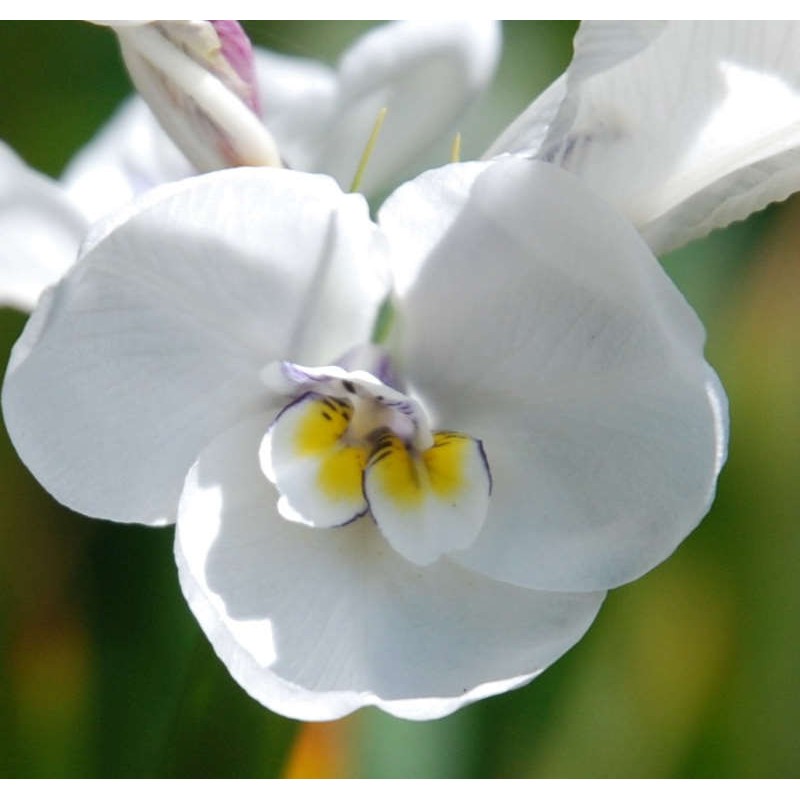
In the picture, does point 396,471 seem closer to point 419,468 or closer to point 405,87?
point 419,468

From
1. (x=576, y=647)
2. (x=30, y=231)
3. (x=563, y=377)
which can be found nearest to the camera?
(x=563, y=377)

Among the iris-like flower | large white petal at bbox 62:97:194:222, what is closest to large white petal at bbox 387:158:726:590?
the iris-like flower

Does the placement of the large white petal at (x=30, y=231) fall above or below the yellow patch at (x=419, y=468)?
below

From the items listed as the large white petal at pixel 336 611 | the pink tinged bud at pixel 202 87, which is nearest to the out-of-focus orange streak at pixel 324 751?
the large white petal at pixel 336 611

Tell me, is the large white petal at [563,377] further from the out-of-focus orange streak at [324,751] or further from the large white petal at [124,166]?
the large white petal at [124,166]

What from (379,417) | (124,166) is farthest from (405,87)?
(379,417)

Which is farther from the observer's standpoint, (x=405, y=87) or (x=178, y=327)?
(x=405, y=87)
